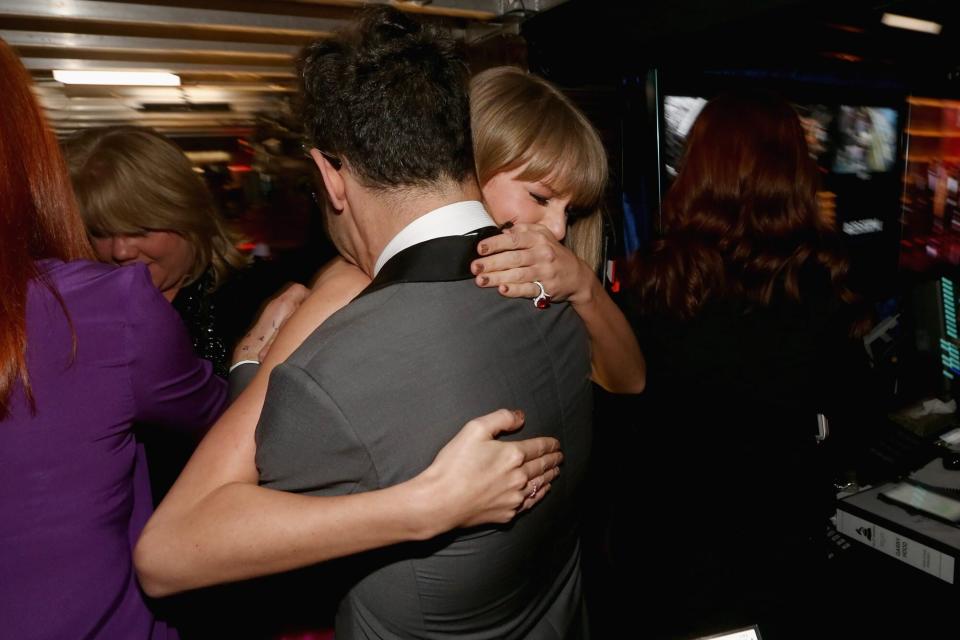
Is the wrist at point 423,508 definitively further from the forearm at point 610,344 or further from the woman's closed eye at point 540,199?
the woman's closed eye at point 540,199

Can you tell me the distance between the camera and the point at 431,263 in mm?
903

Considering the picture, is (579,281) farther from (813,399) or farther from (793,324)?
(813,399)

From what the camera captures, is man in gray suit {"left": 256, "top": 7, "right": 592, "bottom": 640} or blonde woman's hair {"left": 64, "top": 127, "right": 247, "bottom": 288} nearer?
man in gray suit {"left": 256, "top": 7, "right": 592, "bottom": 640}

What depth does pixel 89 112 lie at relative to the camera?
14.5ft

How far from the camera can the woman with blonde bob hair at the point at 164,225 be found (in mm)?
1936

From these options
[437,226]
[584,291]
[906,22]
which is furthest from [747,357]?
[906,22]

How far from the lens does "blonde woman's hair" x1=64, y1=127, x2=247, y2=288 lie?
1.93 meters

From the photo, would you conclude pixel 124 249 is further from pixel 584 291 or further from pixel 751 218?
pixel 751 218

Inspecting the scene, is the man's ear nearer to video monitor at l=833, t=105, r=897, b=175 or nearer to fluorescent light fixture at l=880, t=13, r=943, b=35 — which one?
fluorescent light fixture at l=880, t=13, r=943, b=35

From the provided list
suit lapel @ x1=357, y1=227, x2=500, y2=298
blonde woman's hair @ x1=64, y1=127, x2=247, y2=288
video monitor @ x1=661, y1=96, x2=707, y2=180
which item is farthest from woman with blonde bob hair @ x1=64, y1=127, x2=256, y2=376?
video monitor @ x1=661, y1=96, x2=707, y2=180

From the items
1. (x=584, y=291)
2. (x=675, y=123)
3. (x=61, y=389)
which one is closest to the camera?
(x=61, y=389)

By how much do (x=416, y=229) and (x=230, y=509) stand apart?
50 centimetres

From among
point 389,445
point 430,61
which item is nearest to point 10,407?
point 389,445

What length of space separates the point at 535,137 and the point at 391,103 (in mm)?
664
